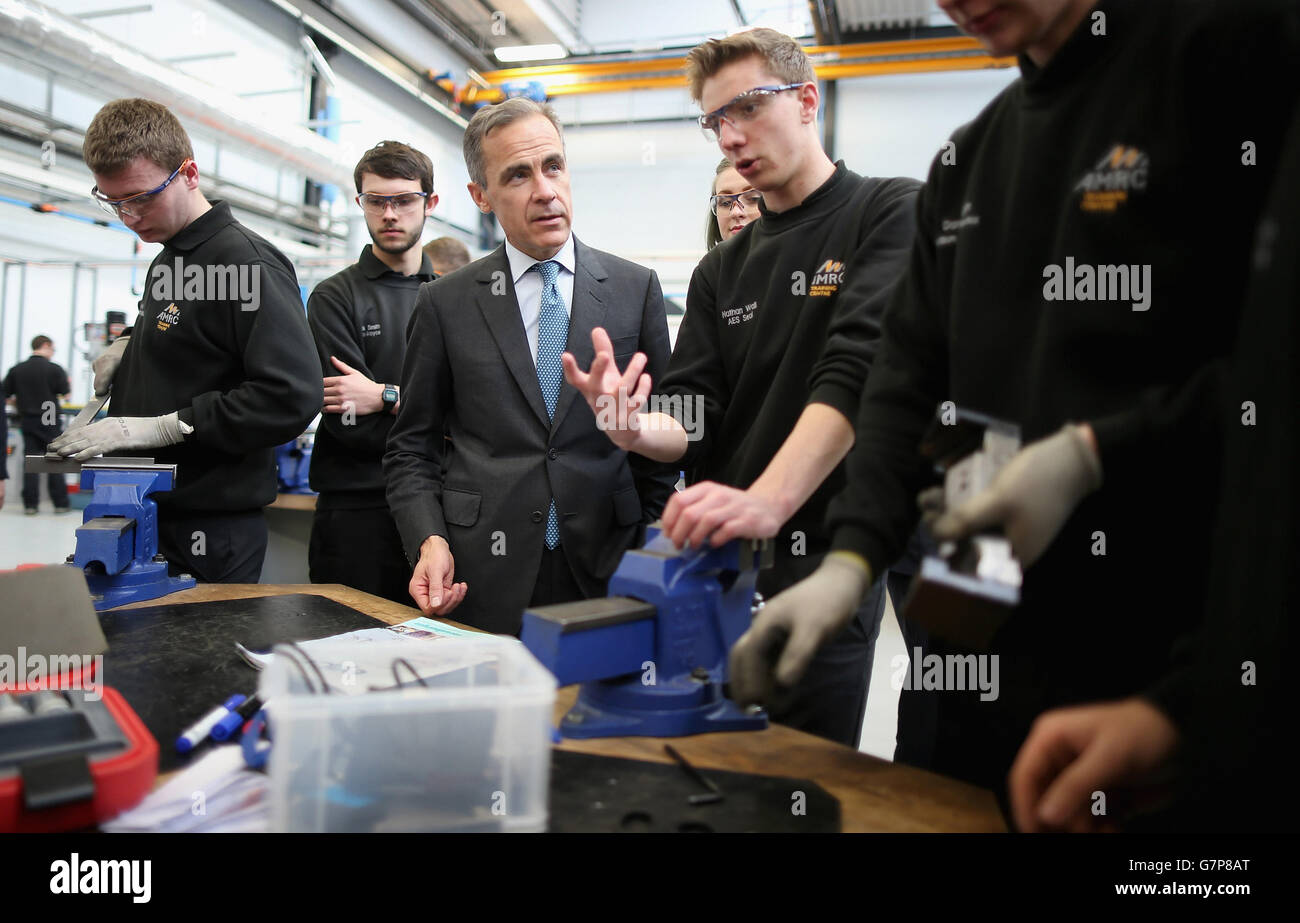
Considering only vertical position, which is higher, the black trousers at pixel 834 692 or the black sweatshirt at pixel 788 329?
the black sweatshirt at pixel 788 329

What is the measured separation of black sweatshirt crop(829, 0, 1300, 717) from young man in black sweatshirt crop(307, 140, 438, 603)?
1.84 meters

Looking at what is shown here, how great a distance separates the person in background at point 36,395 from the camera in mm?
6770

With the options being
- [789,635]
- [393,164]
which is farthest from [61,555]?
[789,635]

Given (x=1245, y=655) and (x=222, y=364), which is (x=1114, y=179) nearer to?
(x=1245, y=655)

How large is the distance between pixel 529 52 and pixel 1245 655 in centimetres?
733

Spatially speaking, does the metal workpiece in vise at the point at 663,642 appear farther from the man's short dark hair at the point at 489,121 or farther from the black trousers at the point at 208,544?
the black trousers at the point at 208,544

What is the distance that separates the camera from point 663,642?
3.24 feet

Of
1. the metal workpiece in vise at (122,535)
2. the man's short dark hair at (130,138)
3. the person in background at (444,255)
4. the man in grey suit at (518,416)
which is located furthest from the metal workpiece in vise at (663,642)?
the person in background at (444,255)

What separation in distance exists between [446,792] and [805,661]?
0.36 meters

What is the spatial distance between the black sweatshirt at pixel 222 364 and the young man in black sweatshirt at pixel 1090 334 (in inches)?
63.1

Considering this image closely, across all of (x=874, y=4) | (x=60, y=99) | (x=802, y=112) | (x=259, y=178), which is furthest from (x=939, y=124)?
(x=60, y=99)
